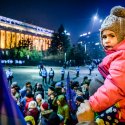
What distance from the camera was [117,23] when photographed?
205 cm

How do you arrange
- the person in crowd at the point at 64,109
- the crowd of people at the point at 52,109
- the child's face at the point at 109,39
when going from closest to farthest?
1. the child's face at the point at 109,39
2. the crowd of people at the point at 52,109
3. the person in crowd at the point at 64,109

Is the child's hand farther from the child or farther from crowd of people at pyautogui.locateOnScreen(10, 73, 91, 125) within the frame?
crowd of people at pyautogui.locateOnScreen(10, 73, 91, 125)

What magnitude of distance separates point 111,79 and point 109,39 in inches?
14.4

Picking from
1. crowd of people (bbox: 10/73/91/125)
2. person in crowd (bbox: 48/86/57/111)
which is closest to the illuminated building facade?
person in crowd (bbox: 48/86/57/111)

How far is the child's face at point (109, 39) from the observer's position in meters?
2.02

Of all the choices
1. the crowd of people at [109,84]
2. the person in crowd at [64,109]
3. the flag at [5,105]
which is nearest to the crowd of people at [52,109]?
the person in crowd at [64,109]

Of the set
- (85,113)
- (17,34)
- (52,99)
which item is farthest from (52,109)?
(17,34)

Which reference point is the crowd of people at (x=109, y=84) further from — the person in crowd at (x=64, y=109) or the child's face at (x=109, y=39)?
the person in crowd at (x=64, y=109)

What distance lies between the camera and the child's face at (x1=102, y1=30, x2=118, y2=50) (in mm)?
2019

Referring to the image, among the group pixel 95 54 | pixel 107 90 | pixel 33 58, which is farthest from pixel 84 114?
pixel 95 54

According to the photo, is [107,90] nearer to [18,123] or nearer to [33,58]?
[18,123]

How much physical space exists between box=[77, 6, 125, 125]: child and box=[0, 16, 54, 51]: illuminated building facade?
72.5 m

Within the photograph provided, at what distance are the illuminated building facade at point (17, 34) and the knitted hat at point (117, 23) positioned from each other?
72479 mm

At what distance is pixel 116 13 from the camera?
6.91 ft
